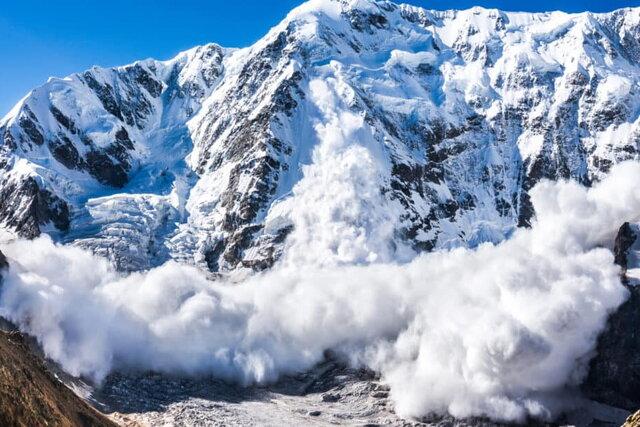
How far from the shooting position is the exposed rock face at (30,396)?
82562mm

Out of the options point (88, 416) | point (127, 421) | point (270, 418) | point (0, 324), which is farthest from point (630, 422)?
point (0, 324)

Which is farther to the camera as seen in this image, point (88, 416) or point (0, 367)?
point (88, 416)

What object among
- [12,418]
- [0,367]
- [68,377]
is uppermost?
[68,377]

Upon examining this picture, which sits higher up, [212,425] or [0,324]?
[0,324]

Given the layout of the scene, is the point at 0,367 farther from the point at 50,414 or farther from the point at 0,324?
the point at 0,324

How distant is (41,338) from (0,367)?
11264 cm

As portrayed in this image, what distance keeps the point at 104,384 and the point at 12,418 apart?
398 feet

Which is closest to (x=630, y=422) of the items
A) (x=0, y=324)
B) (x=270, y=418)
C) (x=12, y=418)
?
(x=12, y=418)

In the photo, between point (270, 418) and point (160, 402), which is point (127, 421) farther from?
point (270, 418)

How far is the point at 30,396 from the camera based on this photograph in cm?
9106

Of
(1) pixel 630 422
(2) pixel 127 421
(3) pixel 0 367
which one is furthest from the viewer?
(2) pixel 127 421

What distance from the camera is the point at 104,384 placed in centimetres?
19650

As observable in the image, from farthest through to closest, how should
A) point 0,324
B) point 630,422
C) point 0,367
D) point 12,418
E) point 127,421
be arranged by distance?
point 0,324 < point 127,421 < point 0,367 < point 12,418 < point 630,422

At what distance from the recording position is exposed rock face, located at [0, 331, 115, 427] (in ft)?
271
